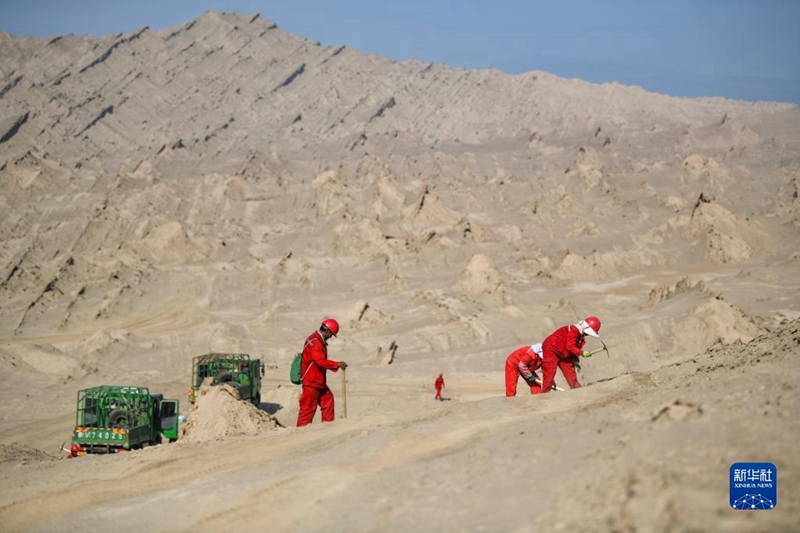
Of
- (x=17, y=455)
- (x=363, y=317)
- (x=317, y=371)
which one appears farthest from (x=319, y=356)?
(x=363, y=317)

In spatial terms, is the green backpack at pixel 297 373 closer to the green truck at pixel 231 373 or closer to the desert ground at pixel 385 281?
the desert ground at pixel 385 281

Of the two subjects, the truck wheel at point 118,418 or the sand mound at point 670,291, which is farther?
the sand mound at point 670,291

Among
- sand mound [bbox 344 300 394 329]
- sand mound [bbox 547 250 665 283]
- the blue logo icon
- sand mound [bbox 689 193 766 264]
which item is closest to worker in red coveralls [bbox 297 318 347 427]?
the blue logo icon

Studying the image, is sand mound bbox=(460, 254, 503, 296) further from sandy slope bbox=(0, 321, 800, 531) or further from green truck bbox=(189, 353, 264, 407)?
sandy slope bbox=(0, 321, 800, 531)

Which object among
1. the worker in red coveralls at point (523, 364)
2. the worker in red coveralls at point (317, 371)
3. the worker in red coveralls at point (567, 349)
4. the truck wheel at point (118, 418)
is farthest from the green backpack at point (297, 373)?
the truck wheel at point (118, 418)

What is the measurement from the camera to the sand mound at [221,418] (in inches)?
499

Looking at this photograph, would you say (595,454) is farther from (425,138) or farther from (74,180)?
(425,138)

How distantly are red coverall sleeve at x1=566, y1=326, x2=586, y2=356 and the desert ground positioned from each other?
0.45 m

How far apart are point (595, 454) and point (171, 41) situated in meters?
106

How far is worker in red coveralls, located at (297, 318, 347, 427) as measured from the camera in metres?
10.7

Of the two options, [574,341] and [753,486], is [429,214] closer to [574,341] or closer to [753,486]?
[574,341]

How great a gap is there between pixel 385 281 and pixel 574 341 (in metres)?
28.5

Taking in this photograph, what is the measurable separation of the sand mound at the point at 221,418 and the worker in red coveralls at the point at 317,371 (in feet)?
5.74

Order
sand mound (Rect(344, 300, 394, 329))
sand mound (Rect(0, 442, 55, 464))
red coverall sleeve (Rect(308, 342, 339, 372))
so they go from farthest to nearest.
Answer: sand mound (Rect(344, 300, 394, 329)), sand mound (Rect(0, 442, 55, 464)), red coverall sleeve (Rect(308, 342, 339, 372))
